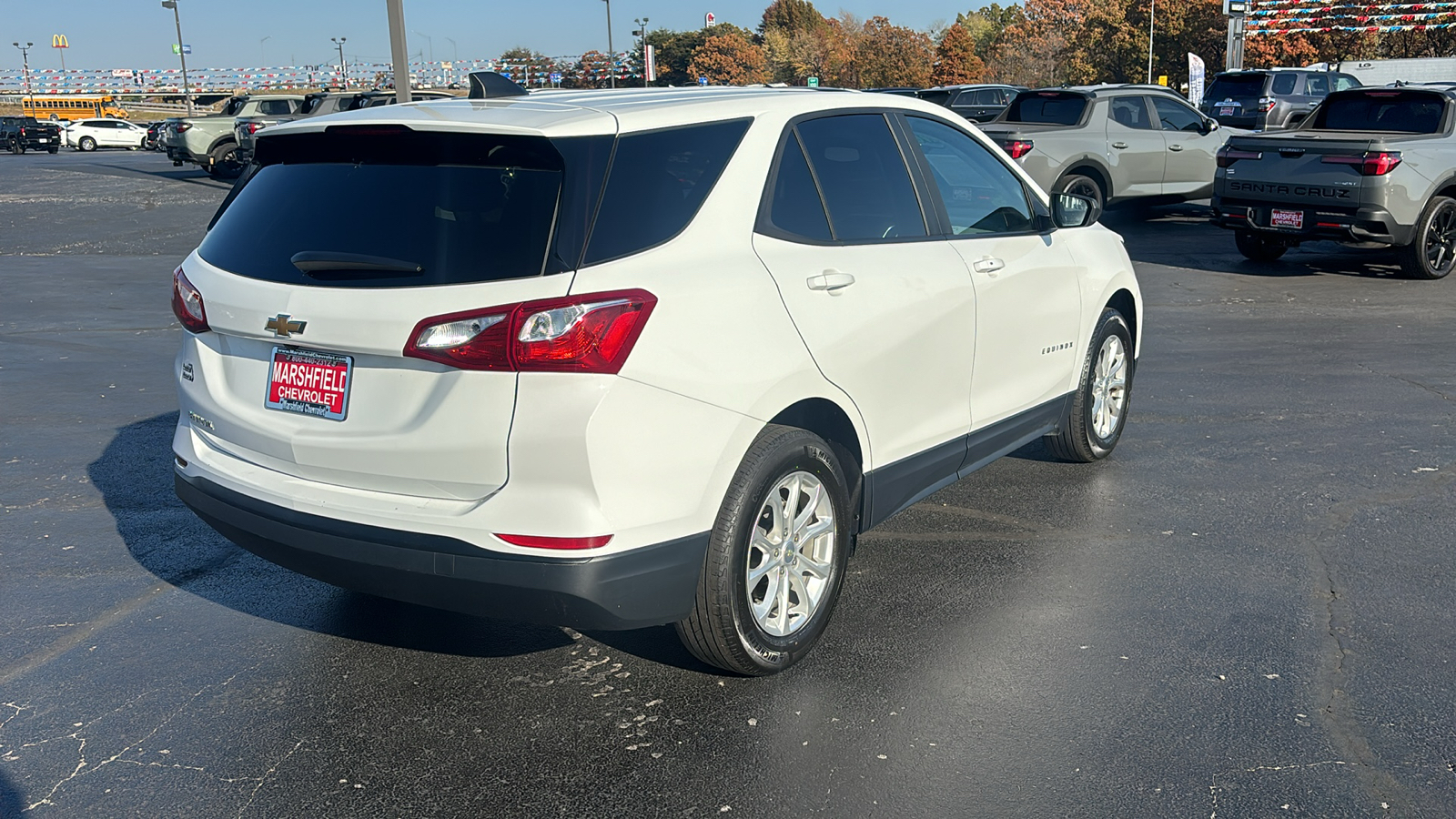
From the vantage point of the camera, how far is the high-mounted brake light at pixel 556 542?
3145 millimetres

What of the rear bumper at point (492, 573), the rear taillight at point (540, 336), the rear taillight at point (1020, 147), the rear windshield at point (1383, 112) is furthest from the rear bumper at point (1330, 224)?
the rear taillight at point (540, 336)

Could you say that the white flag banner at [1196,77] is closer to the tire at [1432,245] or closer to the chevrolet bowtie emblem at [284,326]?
the tire at [1432,245]

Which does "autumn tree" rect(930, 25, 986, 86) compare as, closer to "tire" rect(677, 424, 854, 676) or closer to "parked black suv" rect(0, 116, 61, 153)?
"parked black suv" rect(0, 116, 61, 153)

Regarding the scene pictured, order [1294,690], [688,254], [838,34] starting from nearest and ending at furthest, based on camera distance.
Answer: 1. [688,254]
2. [1294,690]
3. [838,34]

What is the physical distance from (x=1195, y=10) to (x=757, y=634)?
6917 centimetres

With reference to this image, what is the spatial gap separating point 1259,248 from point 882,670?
11119 mm

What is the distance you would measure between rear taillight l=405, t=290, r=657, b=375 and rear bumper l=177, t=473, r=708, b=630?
49 centimetres

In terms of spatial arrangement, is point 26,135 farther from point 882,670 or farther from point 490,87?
point 882,670

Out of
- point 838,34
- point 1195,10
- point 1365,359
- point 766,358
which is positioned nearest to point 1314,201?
point 1365,359

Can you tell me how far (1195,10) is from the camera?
6469 cm

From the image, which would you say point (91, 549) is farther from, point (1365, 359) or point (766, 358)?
point (1365, 359)

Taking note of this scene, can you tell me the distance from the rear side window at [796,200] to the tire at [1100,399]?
2207 mm

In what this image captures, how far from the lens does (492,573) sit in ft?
10.5

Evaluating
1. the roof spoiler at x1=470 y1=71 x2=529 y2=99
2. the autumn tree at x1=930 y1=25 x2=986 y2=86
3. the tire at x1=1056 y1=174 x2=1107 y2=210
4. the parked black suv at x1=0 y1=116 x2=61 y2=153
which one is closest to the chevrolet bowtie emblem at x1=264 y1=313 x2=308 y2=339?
the roof spoiler at x1=470 y1=71 x2=529 y2=99
